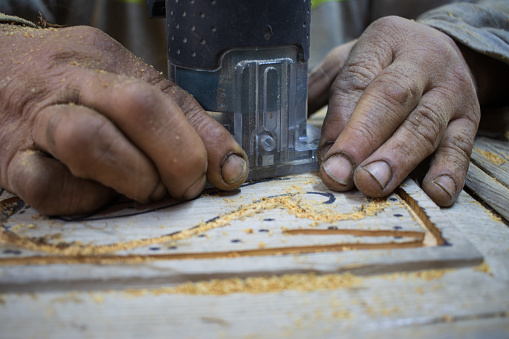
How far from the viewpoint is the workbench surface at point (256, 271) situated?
52cm

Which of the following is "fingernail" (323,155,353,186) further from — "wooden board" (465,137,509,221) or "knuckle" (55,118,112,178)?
"knuckle" (55,118,112,178)

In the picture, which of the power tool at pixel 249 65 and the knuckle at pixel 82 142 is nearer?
the knuckle at pixel 82 142

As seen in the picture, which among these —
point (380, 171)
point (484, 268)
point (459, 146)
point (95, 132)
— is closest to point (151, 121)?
point (95, 132)

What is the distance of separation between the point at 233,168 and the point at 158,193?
14 cm

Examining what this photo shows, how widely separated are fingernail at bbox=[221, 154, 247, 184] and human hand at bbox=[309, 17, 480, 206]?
6.3 inches

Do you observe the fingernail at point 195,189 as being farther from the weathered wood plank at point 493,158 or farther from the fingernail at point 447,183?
the weathered wood plank at point 493,158

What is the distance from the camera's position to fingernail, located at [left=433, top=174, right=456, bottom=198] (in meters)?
0.84

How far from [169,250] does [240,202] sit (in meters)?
0.20

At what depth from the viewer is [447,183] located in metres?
0.85

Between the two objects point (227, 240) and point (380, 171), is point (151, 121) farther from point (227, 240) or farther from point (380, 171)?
point (380, 171)

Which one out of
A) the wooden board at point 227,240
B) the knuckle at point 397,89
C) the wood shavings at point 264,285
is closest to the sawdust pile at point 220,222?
the wooden board at point 227,240

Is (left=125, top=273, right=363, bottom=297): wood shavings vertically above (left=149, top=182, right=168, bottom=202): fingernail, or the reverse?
(left=149, top=182, right=168, bottom=202): fingernail

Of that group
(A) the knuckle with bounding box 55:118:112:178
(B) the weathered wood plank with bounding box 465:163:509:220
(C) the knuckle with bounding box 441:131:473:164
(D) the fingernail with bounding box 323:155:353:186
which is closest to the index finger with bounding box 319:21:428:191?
(D) the fingernail with bounding box 323:155:353:186

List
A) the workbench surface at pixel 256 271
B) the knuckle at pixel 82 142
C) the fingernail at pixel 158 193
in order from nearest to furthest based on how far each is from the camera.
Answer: the workbench surface at pixel 256 271
the knuckle at pixel 82 142
the fingernail at pixel 158 193
